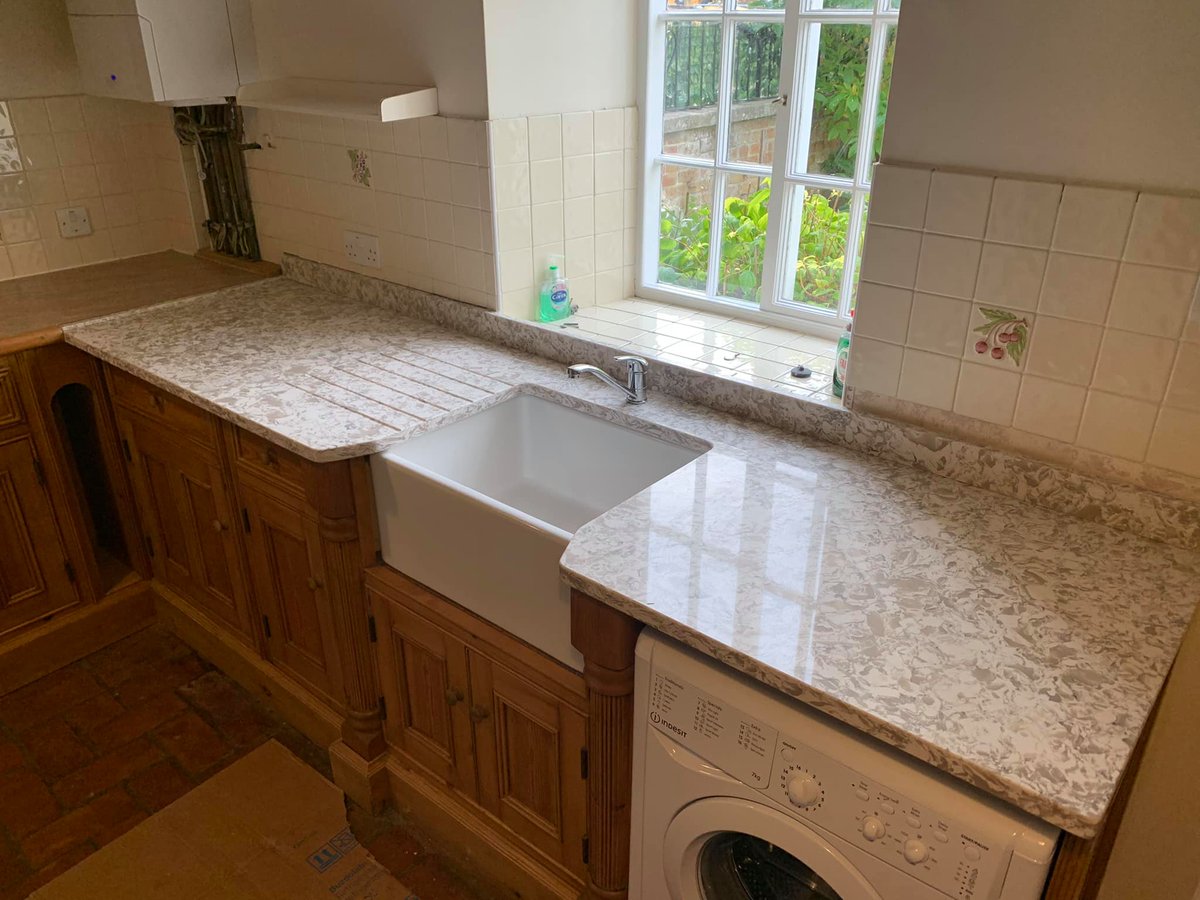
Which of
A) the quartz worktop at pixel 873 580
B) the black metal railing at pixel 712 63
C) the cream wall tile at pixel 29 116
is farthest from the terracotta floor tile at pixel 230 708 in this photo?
the black metal railing at pixel 712 63

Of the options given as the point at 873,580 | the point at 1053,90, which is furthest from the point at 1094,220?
the point at 873,580

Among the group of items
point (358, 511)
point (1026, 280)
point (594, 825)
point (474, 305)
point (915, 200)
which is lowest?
point (594, 825)

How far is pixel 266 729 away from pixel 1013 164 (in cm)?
214

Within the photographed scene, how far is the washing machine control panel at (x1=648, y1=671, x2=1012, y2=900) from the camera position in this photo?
1.02m

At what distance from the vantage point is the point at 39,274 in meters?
2.71

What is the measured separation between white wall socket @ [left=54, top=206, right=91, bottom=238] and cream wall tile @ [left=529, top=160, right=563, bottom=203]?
1598 millimetres

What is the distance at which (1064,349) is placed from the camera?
55.4 inches

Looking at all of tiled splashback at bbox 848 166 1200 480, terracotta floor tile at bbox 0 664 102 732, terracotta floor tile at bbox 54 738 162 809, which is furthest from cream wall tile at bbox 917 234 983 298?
terracotta floor tile at bbox 0 664 102 732

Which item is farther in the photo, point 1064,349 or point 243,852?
point 243,852

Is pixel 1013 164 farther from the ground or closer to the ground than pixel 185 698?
farther from the ground

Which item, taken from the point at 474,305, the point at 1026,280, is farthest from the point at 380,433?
the point at 1026,280

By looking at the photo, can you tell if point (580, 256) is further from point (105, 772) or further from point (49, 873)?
point (49, 873)

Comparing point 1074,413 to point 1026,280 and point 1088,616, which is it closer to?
point 1026,280

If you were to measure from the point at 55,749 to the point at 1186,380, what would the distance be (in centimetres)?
260
